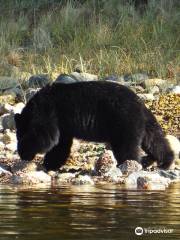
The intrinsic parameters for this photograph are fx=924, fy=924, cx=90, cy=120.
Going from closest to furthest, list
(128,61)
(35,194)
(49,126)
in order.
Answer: (35,194) < (49,126) < (128,61)

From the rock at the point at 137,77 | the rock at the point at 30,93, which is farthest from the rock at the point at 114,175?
the rock at the point at 137,77

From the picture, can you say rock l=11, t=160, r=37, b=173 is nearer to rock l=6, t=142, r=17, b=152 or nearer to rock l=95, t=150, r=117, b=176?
rock l=95, t=150, r=117, b=176

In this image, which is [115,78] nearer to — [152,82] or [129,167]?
[152,82]

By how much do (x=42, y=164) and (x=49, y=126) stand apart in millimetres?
747

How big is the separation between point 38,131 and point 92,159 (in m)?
0.96

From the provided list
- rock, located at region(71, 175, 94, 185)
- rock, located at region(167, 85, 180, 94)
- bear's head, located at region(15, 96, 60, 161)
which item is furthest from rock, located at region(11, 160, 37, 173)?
rock, located at region(167, 85, 180, 94)

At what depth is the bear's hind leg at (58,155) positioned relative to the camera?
34.5 feet

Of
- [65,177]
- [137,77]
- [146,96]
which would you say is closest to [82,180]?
[65,177]

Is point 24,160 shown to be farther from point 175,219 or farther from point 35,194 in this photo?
point 175,219

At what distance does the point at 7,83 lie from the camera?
16438 millimetres

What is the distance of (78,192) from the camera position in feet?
28.4

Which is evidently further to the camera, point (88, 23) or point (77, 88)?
point (88, 23)

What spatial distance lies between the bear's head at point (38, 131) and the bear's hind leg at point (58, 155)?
0.16 m

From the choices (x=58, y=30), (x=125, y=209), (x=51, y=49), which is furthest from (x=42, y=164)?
(x=58, y=30)
